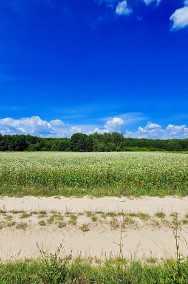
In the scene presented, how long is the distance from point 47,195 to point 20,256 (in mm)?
6548

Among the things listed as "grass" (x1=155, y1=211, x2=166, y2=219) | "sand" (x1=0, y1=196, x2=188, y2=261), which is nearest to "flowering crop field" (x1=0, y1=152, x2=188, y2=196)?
"sand" (x1=0, y1=196, x2=188, y2=261)

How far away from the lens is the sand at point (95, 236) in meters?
7.67

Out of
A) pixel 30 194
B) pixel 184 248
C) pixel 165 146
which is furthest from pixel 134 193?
pixel 165 146

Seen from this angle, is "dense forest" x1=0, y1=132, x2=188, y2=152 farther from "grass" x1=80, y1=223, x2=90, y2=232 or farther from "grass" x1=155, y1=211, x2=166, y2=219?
"grass" x1=80, y1=223, x2=90, y2=232

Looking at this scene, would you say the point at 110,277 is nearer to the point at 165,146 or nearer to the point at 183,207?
the point at 183,207

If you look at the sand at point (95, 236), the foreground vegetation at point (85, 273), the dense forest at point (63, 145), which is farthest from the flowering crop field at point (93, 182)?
the dense forest at point (63, 145)

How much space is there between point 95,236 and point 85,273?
2.91 metres

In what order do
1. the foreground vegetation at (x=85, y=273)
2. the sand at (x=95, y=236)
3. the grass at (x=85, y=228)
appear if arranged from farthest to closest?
the grass at (x=85, y=228) < the sand at (x=95, y=236) < the foreground vegetation at (x=85, y=273)

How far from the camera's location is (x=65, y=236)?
29.0 ft

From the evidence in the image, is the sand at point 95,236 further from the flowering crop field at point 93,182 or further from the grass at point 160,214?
the flowering crop field at point 93,182

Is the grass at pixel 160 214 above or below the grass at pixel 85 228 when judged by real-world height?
above

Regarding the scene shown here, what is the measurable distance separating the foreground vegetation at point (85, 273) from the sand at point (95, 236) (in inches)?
19.8

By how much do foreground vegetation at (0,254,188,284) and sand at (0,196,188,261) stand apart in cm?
50

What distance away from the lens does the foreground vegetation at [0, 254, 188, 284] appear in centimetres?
524
